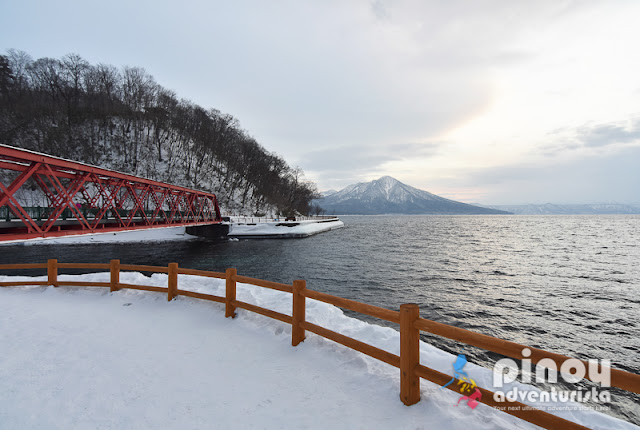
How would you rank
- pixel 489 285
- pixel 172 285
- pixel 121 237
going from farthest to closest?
pixel 121 237, pixel 489 285, pixel 172 285

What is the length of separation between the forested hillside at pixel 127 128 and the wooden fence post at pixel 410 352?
75.0 m

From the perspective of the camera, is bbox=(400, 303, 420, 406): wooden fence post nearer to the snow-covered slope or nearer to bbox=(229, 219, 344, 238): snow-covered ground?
the snow-covered slope

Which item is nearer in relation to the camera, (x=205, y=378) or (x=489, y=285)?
(x=205, y=378)

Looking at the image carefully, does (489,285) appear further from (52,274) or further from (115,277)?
(52,274)

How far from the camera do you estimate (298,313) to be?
5.88 m

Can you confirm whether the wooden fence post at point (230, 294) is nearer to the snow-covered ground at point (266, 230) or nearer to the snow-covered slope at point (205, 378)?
the snow-covered slope at point (205, 378)

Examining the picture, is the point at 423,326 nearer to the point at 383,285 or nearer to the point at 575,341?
the point at 575,341

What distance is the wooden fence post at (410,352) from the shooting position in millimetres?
3982

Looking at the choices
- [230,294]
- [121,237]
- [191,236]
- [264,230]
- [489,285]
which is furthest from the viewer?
[264,230]

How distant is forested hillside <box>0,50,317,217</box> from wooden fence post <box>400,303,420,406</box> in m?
75.0

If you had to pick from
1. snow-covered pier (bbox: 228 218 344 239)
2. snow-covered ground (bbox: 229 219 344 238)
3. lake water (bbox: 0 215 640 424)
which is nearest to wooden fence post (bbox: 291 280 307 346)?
lake water (bbox: 0 215 640 424)

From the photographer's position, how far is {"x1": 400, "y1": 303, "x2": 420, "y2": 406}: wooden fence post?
3982 millimetres

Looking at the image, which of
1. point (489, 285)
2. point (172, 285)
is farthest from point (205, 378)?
point (489, 285)

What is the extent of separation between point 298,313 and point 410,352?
253 cm
